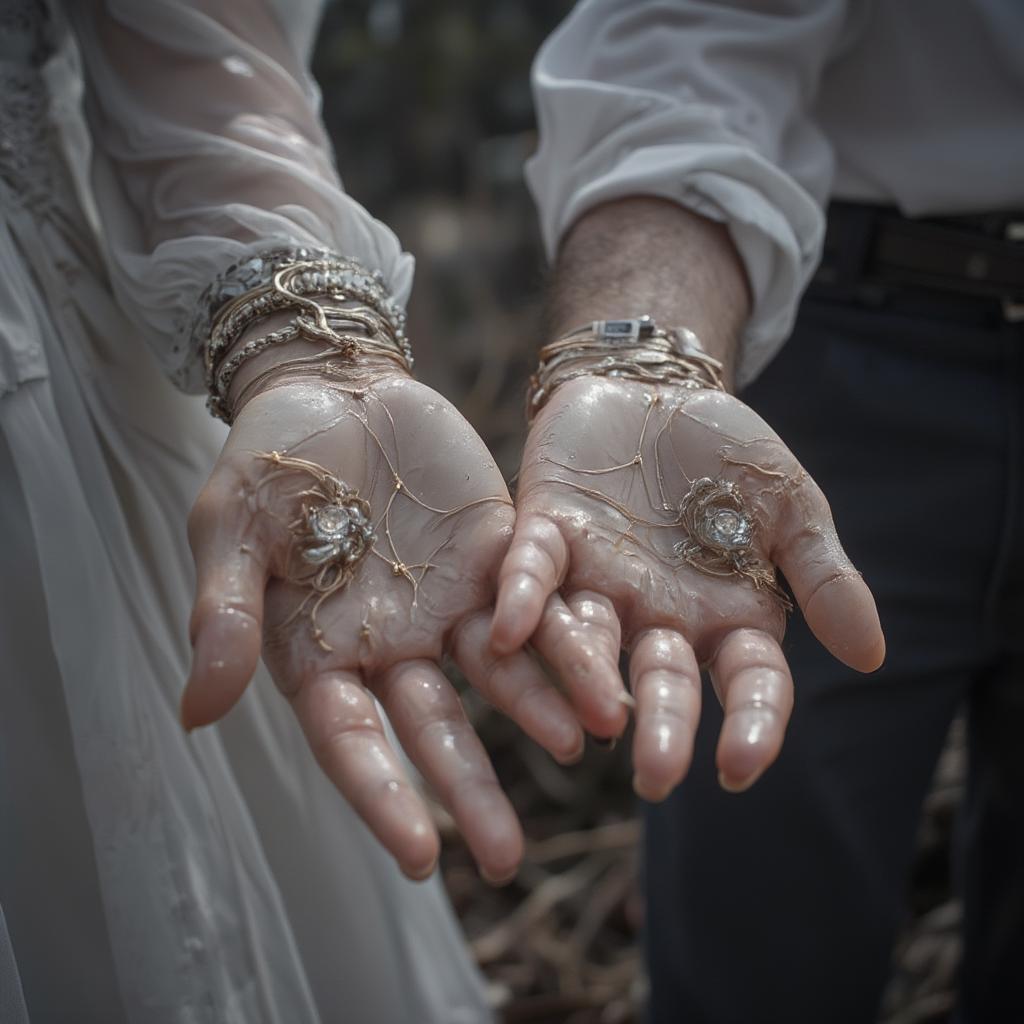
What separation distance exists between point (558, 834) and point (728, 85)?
1501 millimetres

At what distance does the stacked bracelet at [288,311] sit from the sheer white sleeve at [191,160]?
0.02 m

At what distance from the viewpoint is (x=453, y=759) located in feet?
2.28

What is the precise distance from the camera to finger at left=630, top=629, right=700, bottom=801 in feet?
2.16

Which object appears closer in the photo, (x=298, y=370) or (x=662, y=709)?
(x=662, y=709)

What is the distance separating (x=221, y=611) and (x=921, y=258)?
947 mm

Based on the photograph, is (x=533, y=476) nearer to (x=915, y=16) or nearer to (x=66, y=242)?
(x=66, y=242)

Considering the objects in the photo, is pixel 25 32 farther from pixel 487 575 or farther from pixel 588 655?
pixel 588 655

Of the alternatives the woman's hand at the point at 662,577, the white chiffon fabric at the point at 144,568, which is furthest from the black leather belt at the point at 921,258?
the white chiffon fabric at the point at 144,568

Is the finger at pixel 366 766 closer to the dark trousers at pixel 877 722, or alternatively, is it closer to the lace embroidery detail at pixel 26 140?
the lace embroidery detail at pixel 26 140

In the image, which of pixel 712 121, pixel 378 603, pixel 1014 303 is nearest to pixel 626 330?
pixel 712 121

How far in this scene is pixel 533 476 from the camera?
0.87 m

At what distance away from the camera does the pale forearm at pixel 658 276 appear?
1.07 metres

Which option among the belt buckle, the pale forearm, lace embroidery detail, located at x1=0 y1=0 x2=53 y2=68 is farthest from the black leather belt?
lace embroidery detail, located at x1=0 y1=0 x2=53 y2=68

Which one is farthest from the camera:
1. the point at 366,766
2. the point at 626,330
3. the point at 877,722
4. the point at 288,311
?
the point at 877,722
